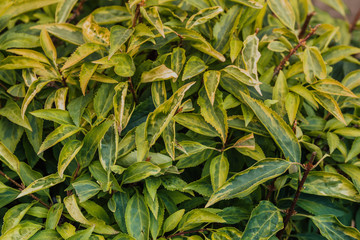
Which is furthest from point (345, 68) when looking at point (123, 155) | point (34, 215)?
point (34, 215)

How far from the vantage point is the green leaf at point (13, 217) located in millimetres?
1014

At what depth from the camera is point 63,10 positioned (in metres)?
1.23

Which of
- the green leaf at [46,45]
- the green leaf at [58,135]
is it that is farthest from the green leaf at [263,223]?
the green leaf at [46,45]

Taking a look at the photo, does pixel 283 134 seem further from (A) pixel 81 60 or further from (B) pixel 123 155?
(A) pixel 81 60

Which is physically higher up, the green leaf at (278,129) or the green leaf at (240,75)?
the green leaf at (240,75)

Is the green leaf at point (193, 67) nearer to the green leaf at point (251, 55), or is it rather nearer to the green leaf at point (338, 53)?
the green leaf at point (251, 55)

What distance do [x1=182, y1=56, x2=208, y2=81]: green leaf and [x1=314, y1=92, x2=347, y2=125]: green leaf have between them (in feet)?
1.23

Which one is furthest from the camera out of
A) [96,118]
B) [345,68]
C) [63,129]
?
[345,68]

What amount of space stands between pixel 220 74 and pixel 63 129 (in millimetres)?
483

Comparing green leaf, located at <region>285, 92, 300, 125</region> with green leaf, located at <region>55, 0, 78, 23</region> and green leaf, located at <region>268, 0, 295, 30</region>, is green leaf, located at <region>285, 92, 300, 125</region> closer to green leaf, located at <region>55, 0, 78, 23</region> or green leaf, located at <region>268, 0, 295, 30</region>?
green leaf, located at <region>268, 0, 295, 30</region>

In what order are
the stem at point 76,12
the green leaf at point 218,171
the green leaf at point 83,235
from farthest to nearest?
the stem at point 76,12, the green leaf at point 218,171, the green leaf at point 83,235

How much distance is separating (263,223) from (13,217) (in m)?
0.70

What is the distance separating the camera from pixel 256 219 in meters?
1.04

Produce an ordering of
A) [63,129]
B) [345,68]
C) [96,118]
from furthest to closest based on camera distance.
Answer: [345,68] < [96,118] < [63,129]
